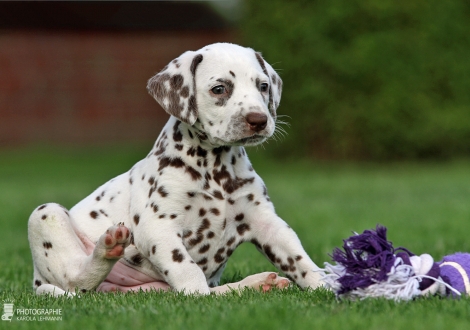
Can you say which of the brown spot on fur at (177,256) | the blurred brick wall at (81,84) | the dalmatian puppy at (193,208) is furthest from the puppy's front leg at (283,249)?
the blurred brick wall at (81,84)

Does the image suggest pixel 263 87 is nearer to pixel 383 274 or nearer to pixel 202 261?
pixel 202 261

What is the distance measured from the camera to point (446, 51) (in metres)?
19.0

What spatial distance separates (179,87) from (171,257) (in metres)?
1.09

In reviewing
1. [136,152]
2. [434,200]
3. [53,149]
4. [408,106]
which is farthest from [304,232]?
[53,149]

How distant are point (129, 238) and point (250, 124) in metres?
0.97

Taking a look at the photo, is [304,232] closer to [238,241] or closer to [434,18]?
[238,241]

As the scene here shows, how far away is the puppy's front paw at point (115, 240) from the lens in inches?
167

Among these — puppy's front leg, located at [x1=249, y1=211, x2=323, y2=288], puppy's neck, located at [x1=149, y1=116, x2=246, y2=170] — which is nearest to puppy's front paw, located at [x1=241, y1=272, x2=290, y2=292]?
puppy's front leg, located at [x1=249, y1=211, x2=323, y2=288]

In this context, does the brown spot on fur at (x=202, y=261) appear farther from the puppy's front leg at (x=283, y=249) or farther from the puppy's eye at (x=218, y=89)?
the puppy's eye at (x=218, y=89)

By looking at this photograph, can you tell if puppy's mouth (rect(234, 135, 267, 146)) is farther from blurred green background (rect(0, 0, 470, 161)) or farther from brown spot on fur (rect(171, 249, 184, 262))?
blurred green background (rect(0, 0, 470, 161))

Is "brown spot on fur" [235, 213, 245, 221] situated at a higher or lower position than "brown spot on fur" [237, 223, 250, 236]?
higher

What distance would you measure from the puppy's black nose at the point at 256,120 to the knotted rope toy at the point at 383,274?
94cm

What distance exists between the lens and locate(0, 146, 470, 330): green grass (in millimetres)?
3369

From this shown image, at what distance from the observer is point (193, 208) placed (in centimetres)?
457
